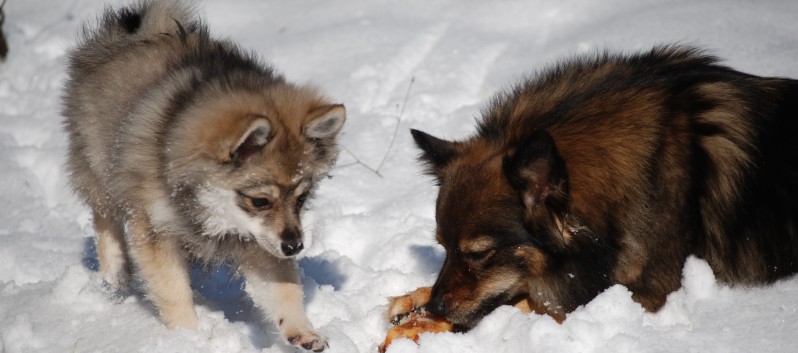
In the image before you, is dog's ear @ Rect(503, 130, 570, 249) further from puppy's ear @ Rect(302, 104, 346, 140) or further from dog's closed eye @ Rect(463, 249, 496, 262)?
puppy's ear @ Rect(302, 104, 346, 140)

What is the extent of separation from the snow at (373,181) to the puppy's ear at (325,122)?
35.7 inches

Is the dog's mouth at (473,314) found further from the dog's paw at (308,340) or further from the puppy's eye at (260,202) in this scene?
the puppy's eye at (260,202)

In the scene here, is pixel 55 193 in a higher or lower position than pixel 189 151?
lower

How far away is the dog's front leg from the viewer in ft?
12.3

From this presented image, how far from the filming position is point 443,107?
624 cm

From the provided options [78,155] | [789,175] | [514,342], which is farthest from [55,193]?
[789,175]

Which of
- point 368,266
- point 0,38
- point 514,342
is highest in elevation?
point 514,342

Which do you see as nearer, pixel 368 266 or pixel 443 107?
pixel 368 266

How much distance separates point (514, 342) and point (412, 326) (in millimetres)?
490

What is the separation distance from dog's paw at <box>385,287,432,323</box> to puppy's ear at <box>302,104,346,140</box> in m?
0.85

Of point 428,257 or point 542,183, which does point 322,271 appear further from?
point 542,183

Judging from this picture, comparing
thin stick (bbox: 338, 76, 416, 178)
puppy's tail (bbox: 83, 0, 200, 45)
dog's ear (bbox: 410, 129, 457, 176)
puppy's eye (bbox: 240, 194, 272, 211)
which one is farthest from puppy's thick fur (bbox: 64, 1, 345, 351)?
thin stick (bbox: 338, 76, 416, 178)

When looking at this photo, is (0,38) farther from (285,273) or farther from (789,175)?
(789,175)

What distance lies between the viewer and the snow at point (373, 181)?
324 cm
